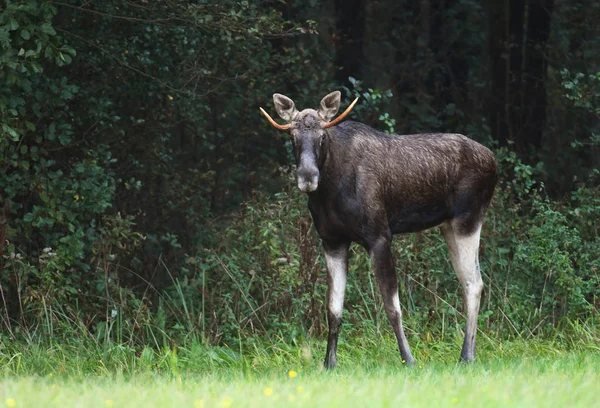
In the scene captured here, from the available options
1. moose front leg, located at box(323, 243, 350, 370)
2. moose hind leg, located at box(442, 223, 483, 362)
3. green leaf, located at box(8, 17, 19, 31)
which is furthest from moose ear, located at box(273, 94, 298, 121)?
green leaf, located at box(8, 17, 19, 31)

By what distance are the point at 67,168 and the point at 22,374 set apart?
3.38 m

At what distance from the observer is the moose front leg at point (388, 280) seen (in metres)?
10.5

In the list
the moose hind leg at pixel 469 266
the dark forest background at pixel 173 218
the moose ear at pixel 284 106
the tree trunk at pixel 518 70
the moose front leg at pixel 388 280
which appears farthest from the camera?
the tree trunk at pixel 518 70

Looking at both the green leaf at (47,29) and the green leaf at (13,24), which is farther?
the green leaf at (47,29)

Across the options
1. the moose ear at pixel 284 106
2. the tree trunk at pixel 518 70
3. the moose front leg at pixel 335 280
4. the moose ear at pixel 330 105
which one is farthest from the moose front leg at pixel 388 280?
the tree trunk at pixel 518 70

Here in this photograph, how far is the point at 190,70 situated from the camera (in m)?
14.4

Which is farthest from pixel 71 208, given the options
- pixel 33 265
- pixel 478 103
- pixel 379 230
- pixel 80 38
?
pixel 478 103

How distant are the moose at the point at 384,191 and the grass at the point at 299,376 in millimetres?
748

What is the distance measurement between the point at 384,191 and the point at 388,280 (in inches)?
32.6

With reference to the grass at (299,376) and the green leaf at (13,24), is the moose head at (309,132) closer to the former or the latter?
the grass at (299,376)

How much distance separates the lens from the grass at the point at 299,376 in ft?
24.5

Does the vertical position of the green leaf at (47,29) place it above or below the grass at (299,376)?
above

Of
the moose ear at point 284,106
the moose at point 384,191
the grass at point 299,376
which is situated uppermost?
the moose ear at point 284,106

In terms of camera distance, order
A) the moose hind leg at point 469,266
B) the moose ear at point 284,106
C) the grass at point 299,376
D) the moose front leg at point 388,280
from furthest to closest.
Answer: the moose hind leg at point 469,266, the moose ear at point 284,106, the moose front leg at point 388,280, the grass at point 299,376
